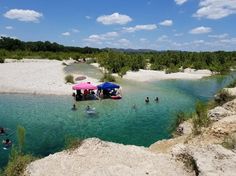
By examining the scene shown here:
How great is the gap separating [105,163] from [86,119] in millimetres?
19249

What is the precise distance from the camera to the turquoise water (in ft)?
98.1

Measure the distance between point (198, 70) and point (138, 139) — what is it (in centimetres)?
7363

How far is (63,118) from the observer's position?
123ft

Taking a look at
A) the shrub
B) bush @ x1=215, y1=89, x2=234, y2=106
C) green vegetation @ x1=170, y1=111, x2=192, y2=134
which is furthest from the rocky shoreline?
the shrub

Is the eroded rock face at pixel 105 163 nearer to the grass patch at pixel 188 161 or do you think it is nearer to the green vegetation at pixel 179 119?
the grass patch at pixel 188 161

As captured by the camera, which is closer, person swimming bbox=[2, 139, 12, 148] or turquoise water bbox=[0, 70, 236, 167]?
person swimming bbox=[2, 139, 12, 148]

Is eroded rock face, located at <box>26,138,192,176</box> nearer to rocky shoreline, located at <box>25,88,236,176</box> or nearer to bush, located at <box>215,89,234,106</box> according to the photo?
rocky shoreline, located at <box>25,88,236,176</box>

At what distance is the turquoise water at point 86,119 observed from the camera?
29891 millimetres

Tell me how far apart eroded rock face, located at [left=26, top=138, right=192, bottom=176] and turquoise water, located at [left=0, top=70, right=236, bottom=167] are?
255 inches

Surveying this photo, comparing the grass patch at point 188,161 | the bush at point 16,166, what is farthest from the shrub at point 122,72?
the grass patch at point 188,161

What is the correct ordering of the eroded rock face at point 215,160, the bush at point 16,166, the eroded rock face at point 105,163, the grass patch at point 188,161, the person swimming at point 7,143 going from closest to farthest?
the eroded rock face at point 215,160, the grass patch at point 188,161, the eroded rock face at point 105,163, the bush at point 16,166, the person swimming at point 7,143

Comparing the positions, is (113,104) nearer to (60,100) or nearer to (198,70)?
(60,100)

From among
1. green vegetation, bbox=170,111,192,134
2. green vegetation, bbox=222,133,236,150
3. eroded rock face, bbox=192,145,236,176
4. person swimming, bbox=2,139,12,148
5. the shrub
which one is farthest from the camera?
the shrub

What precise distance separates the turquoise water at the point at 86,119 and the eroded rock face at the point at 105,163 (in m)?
6.48
